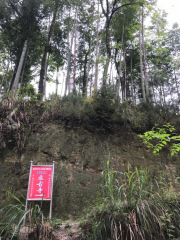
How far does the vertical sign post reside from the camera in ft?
8.23

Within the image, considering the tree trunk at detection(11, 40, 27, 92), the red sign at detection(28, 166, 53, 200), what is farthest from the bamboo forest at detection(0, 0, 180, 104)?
the red sign at detection(28, 166, 53, 200)

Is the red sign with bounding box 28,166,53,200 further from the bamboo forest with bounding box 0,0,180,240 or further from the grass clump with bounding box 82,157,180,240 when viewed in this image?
the grass clump with bounding box 82,157,180,240

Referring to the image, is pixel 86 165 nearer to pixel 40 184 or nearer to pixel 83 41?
pixel 40 184

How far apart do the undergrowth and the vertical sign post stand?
1.05 metres

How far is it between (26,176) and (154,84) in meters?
9.49

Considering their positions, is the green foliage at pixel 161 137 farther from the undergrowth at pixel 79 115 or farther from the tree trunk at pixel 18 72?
the tree trunk at pixel 18 72

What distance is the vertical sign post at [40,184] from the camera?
2510 mm

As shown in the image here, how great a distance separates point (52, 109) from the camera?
420cm

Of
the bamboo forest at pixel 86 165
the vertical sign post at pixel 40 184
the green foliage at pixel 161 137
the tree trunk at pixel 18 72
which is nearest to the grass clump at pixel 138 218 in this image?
the bamboo forest at pixel 86 165

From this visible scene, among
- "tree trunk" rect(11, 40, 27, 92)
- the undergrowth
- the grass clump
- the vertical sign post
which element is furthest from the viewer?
"tree trunk" rect(11, 40, 27, 92)

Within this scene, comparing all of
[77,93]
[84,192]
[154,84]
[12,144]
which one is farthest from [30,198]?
[154,84]

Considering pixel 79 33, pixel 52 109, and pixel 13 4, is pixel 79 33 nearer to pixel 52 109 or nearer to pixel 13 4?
pixel 13 4

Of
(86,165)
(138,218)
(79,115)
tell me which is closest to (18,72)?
(79,115)

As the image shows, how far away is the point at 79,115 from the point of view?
161 inches
